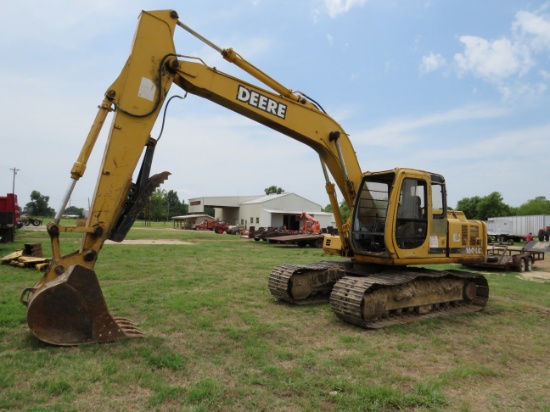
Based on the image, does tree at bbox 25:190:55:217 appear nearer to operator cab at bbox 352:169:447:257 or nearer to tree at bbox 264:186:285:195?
tree at bbox 264:186:285:195

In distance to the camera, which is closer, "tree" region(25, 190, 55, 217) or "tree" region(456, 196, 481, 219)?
"tree" region(456, 196, 481, 219)

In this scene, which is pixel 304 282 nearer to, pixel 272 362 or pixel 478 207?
pixel 272 362

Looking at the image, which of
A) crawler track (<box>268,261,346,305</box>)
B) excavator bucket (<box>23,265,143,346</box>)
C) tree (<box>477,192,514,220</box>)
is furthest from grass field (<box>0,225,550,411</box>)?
tree (<box>477,192,514,220</box>)

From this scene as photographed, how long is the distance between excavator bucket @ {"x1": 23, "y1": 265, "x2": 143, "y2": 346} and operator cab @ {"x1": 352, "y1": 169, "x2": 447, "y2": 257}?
499 cm

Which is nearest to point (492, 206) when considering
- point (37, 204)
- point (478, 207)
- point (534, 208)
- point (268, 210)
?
point (478, 207)

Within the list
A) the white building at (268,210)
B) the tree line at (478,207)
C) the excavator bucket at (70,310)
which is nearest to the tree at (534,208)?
the tree line at (478,207)

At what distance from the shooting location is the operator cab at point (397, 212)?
24.8 ft

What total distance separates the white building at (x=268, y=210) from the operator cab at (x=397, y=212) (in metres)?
41.1

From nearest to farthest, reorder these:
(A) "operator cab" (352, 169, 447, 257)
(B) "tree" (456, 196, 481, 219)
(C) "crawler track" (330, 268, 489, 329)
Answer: (C) "crawler track" (330, 268, 489, 329) → (A) "operator cab" (352, 169, 447, 257) → (B) "tree" (456, 196, 481, 219)

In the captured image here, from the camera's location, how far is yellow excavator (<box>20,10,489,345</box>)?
519 cm

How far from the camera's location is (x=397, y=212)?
7.54 meters

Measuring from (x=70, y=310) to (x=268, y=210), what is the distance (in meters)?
46.1

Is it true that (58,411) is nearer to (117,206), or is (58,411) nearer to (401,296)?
(117,206)

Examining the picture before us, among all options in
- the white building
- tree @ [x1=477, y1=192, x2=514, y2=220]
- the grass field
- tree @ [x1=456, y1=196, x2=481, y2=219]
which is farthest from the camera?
tree @ [x1=456, y1=196, x2=481, y2=219]
